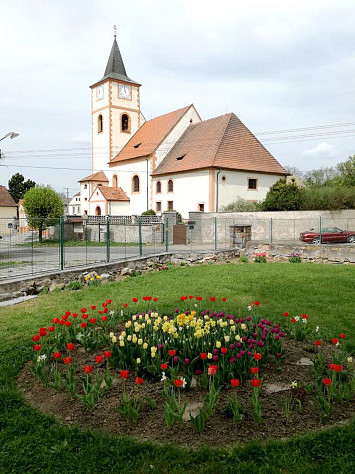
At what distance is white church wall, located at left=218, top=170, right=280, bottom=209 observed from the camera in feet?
111

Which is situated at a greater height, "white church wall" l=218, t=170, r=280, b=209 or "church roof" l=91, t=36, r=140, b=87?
"church roof" l=91, t=36, r=140, b=87

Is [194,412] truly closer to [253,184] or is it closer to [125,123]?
[253,184]

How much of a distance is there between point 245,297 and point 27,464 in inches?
243

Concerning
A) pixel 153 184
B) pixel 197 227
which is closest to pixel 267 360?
pixel 197 227

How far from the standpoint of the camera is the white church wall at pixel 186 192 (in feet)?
111

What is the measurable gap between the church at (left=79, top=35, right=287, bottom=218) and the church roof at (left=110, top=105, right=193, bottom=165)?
10cm

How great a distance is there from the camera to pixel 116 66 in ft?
→ 163

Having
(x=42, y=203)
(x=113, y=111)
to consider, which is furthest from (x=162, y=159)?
(x=42, y=203)

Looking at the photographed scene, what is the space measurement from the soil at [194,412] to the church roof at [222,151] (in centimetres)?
2987

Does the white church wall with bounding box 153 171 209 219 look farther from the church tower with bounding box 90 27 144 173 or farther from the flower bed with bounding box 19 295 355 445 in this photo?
the flower bed with bounding box 19 295 355 445

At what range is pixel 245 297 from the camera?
8469mm

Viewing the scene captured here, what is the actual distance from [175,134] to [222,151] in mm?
8589

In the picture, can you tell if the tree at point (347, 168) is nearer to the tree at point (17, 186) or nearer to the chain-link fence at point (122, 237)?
the chain-link fence at point (122, 237)

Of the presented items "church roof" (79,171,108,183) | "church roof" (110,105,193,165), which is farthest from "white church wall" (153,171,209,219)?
"church roof" (79,171,108,183)
